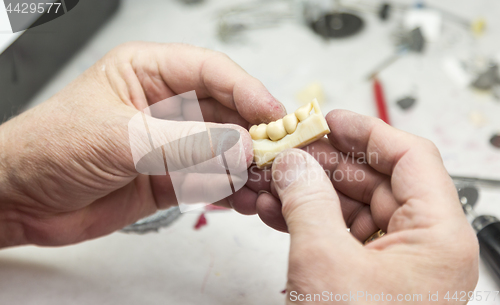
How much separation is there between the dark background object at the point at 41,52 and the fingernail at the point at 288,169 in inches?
44.4

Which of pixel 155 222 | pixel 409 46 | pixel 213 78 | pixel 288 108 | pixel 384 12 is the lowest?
pixel 155 222

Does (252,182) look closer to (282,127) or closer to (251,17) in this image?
(282,127)

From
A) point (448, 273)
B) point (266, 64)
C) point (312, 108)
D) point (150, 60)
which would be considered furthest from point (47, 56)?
point (448, 273)

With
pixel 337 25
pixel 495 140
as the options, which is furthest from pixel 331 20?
pixel 495 140

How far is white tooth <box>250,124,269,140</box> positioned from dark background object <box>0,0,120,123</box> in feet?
3.26

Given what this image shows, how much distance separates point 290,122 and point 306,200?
0.26 meters

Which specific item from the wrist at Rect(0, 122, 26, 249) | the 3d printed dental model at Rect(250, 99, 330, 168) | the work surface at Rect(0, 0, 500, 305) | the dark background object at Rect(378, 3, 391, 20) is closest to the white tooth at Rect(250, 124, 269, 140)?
the 3d printed dental model at Rect(250, 99, 330, 168)

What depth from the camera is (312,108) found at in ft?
3.43

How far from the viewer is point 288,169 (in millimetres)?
918

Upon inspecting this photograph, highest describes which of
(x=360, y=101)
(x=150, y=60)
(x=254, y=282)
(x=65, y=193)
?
(x=150, y=60)

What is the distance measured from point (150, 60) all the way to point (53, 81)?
0.88 meters

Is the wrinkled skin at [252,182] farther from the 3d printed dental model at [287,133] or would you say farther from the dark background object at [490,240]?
the dark background object at [490,240]

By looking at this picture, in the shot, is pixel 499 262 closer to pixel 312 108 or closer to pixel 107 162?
pixel 312 108

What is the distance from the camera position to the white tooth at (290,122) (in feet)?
3.42
